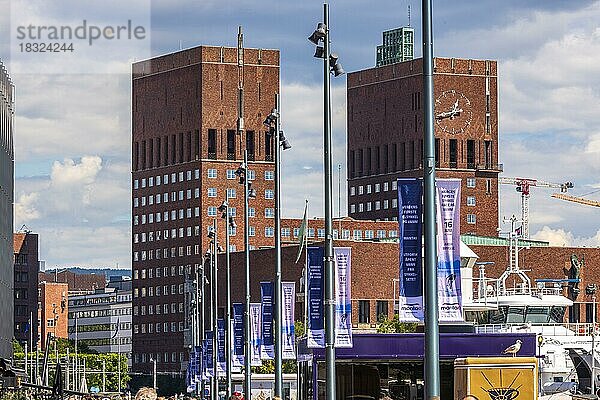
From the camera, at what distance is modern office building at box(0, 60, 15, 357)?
5315 inches

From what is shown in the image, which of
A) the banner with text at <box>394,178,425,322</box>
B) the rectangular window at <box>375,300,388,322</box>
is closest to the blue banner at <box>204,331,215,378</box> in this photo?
the banner with text at <box>394,178,425,322</box>

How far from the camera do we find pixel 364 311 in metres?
178

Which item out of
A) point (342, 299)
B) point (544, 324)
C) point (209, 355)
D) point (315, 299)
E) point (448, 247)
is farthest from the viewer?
point (209, 355)

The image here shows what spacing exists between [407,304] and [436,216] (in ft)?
6.27

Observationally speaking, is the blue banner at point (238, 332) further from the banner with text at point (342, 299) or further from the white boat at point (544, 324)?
the banner with text at point (342, 299)

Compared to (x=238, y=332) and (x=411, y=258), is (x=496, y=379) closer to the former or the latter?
(x=411, y=258)

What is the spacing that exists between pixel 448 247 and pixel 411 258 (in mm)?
811

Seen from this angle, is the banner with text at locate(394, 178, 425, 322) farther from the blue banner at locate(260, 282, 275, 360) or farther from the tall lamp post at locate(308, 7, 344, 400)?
the blue banner at locate(260, 282, 275, 360)

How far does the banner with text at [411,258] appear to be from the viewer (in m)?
32.2

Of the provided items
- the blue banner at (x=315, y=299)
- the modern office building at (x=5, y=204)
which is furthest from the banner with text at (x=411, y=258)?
the modern office building at (x=5, y=204)

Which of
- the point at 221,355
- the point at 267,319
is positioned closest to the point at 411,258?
the point at 267,319

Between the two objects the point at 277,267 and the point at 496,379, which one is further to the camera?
the point at 277,267

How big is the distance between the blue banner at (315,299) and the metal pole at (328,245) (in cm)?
338

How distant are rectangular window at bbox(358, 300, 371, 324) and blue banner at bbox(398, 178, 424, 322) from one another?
472 ft
